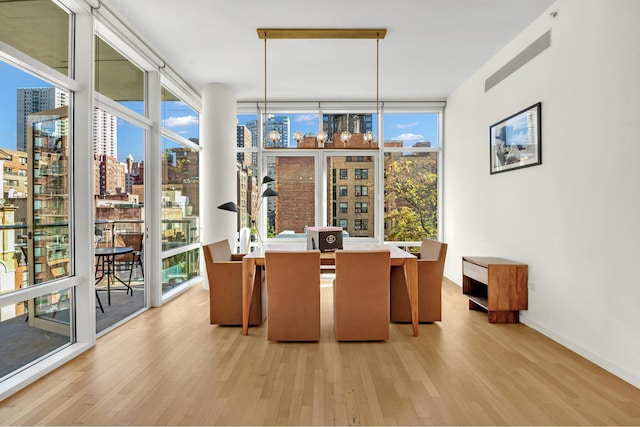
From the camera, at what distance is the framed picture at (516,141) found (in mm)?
3688

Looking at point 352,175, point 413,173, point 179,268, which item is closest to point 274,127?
point 352,175

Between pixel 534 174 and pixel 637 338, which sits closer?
pixel 637 338

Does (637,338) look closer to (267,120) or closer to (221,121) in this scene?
(221,121)

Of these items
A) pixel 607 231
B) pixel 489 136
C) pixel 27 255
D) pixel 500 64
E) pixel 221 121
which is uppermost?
pixel 500 64

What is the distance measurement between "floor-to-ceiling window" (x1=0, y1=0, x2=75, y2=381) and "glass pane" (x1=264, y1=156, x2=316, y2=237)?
371cm

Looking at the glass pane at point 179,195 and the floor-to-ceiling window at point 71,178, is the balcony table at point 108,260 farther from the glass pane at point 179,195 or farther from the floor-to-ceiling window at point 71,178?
the glass pane at point 179,195

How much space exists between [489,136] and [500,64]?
0.86 metres

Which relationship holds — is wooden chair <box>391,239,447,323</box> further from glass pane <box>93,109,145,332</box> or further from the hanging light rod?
glass pane <box>93,109,145,332</box>

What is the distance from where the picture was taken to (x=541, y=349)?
125 inches

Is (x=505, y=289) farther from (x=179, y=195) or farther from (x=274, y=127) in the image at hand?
(x=274, y=127)

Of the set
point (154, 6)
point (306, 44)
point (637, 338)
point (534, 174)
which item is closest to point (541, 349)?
point (637, 338)

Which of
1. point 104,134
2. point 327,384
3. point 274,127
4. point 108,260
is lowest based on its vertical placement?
point 327,384

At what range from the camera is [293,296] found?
11.0ft

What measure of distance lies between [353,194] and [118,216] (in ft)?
12.9
